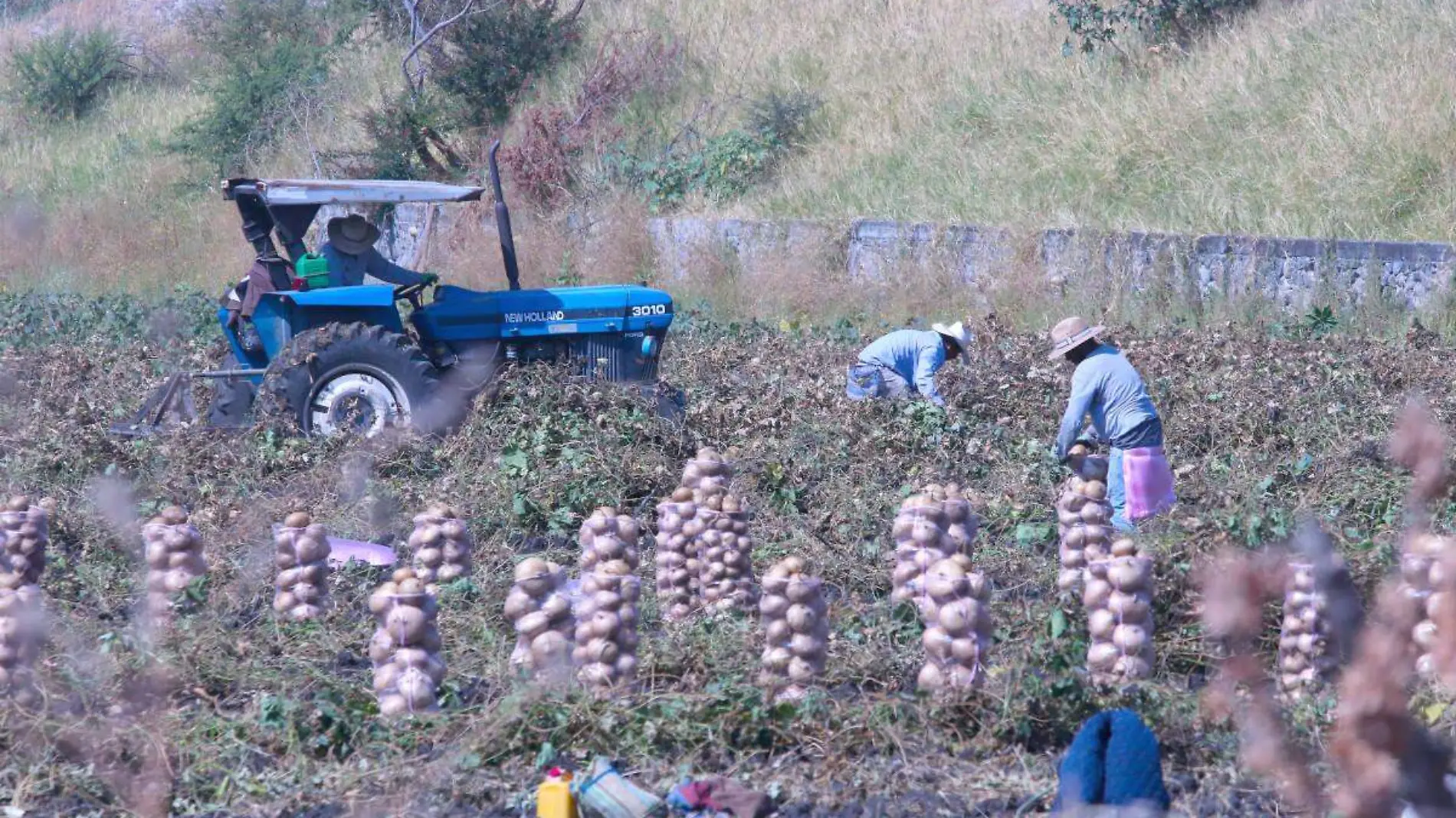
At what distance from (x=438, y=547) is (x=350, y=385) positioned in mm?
3272

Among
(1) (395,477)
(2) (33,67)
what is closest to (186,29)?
(2) (33,67)

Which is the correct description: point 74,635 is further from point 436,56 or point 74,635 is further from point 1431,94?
point 436,56

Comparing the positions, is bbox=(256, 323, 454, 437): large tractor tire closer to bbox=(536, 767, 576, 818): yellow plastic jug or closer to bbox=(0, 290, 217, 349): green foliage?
bbox=(536, 767, 576, 818): yellow plastic jug

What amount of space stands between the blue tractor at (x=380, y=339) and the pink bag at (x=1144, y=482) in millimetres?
3477

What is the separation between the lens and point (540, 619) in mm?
5375

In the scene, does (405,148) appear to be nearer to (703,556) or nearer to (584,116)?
(584,116)

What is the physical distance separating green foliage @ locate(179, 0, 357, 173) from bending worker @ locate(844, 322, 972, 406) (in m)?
20.7

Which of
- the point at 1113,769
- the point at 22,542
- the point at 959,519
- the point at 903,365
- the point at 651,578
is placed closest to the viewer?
the point at 1113,769

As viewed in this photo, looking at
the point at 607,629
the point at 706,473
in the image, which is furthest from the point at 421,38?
the point at 607,629

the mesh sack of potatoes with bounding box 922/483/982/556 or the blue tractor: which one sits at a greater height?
the blue tractor

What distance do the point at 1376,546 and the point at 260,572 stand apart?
477cm

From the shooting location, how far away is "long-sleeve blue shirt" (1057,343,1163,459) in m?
7.98

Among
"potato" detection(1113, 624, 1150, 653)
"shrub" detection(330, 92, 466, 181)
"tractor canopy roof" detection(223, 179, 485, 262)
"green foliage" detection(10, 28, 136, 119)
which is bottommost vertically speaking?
"potato" detection(1113, 624, 1150, 653)

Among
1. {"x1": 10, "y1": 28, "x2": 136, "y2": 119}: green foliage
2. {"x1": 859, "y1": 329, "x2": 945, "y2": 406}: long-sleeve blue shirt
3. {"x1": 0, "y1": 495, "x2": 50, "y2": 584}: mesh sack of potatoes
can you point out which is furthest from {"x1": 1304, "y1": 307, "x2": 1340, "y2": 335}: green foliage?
{"x1": 10, "y1": 28, "x2": 136, "y2": 119}: green foliage
